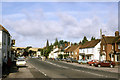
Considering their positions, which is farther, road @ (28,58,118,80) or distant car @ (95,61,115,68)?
distant car @ (95,61,115,68)

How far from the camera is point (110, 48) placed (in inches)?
2060

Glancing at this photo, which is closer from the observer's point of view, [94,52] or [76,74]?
[76,74]

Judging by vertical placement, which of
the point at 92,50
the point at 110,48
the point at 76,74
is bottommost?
the point at 76,74

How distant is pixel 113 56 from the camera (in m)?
49.0

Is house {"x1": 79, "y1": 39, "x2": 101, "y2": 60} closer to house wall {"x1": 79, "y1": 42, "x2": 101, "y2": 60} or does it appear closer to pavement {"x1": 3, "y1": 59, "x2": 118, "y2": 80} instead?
house wall {"x1": 79, "y1": 42, "x2": 101, "y2": 60}

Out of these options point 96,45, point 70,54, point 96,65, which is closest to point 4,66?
point 96,65

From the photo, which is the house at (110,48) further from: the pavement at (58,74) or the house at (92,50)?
the pavement at (58,74)

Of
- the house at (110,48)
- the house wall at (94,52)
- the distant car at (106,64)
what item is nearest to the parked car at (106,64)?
the distant car at (106,64)

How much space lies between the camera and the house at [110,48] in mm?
47031

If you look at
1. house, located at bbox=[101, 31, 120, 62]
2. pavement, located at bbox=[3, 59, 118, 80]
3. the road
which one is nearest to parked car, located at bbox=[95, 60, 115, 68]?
house, located at bbox=[101, 31, 120, 62]

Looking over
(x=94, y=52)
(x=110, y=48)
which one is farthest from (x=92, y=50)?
(x=110, y=48)

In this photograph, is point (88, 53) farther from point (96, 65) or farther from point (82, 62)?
point (96, 65)

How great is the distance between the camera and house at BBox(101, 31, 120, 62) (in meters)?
47.0

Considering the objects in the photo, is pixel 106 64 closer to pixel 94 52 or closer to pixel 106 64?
pixel 106 64
